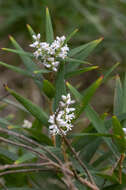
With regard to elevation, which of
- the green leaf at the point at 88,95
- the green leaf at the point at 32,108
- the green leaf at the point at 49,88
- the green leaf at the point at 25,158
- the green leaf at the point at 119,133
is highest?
the green leaf at the point at 49,88

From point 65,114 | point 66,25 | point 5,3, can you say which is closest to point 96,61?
point 66,25

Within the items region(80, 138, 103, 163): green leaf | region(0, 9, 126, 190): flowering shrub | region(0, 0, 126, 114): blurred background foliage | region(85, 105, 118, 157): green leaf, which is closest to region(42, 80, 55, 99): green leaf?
region(0, 9, 126, 190): flowering shrub

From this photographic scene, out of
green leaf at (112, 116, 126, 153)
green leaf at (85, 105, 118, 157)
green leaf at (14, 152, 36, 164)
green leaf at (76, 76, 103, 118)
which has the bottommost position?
green leaf at (112, 116, 126, 153)

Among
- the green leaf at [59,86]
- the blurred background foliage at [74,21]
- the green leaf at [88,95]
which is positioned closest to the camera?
the green leaf at [88,95]

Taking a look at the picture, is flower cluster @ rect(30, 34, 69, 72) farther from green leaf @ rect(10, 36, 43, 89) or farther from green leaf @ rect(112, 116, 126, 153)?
green leaf @ rect(112, 116, 126, 153)

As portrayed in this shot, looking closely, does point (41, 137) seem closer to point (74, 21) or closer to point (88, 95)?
point (88, 95)

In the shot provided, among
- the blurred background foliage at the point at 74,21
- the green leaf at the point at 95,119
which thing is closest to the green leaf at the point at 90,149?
the green leaf at the point at 95,119

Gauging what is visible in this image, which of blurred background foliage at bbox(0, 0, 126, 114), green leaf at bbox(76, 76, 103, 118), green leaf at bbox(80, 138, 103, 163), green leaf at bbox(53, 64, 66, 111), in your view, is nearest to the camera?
green leaf at bbox(76, 76, 103, 118)

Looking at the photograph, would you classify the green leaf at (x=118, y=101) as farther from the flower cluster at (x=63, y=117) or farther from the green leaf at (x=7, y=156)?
the green leaf at (x=7, y=156)

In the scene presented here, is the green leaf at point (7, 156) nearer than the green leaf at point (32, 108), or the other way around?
the green leaf at point (32, 108)

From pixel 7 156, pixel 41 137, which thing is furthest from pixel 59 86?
pixel 7 156

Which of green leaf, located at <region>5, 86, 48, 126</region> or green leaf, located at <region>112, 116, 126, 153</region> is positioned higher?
green leaf, located at <region>5, 86, 48, 126</region>
